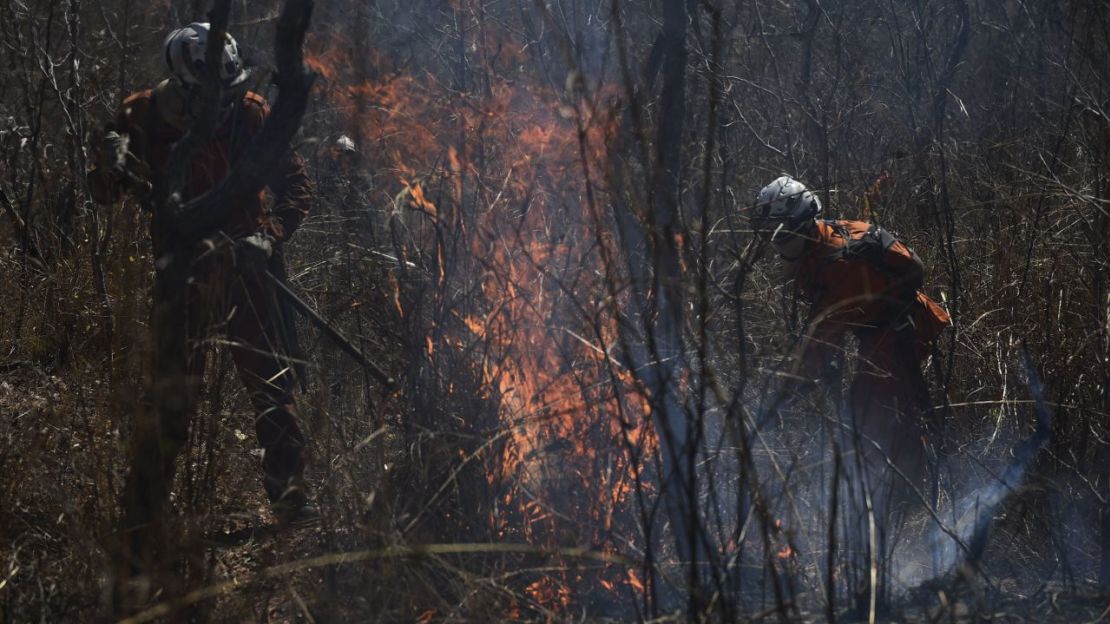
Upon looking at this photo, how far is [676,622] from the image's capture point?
8.50 ft

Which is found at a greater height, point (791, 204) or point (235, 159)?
point (235, 159)

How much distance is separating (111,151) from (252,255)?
66 cm

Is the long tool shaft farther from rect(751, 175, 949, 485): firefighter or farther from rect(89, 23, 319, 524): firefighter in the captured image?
rect(751, 175, 949, 485): firefighter

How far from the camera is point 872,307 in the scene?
5070mm

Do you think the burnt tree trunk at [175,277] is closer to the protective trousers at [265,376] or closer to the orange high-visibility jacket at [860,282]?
the protective trousers at [265,376]

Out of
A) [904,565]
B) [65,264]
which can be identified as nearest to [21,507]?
[65,264]

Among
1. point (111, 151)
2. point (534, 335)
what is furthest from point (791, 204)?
point (111, 151)

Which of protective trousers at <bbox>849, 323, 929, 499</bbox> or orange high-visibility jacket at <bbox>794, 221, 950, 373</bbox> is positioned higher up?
orange high-visibility jacket at <bbox>794, 221, 950, 373</bbox>

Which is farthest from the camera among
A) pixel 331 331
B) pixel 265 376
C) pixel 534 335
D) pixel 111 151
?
pixel 265 376

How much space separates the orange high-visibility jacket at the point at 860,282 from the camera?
16.0 feet

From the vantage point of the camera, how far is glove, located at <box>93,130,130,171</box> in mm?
3200

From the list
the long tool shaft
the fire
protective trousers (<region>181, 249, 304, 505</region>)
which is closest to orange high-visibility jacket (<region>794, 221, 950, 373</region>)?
the fire

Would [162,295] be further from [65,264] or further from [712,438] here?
[65,264]

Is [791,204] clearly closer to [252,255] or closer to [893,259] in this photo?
[893,259]
